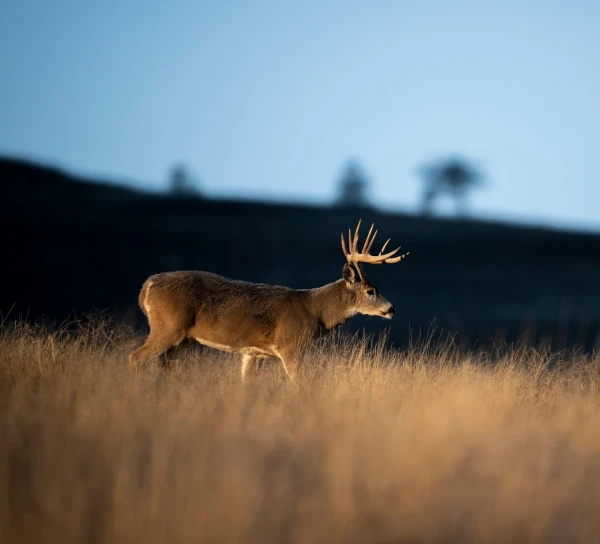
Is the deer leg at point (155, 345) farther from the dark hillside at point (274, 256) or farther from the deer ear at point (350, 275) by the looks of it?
the dark hillside at point (274, 256)

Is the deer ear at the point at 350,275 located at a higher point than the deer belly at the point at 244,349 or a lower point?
higher

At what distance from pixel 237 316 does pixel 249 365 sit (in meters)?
0.62

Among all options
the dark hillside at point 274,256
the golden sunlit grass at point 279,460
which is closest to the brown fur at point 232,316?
the golden sunlit grass at point 279,460

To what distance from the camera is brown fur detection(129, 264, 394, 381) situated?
11047 mm

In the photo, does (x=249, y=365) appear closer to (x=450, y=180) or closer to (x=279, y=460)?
(x=279, y=460)

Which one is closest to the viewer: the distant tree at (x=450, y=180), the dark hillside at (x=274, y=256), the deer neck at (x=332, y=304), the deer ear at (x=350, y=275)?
the deer neck at (x=332, y=304)

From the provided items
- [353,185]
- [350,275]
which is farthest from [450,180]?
[350,275]

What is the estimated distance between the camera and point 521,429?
8445 millimetres

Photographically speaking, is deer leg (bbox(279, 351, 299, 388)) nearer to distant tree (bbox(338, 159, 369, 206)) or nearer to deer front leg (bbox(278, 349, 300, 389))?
deer front leg (bbox(278, 349, 300, 389))

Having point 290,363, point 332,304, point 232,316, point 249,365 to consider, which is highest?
point 332,304

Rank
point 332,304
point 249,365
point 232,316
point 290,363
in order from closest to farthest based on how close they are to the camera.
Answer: point 290,363 → point 232,316 → point 249,365 → point 332,304

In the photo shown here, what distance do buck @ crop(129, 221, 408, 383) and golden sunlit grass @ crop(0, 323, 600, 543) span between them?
133 cm

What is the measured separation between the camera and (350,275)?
40.8 feet

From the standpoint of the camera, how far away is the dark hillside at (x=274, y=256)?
107 feet
